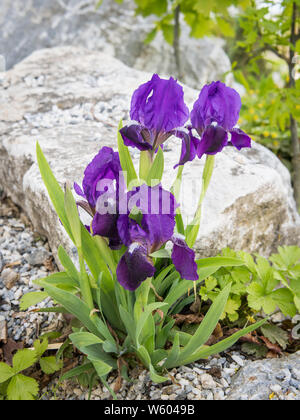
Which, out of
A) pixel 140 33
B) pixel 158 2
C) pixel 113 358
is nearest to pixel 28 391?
pixel 113 358

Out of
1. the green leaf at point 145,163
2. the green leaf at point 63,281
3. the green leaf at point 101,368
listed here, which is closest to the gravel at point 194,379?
the green leaf at point 101,368

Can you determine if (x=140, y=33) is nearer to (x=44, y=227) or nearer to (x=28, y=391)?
(x=44, y=227)

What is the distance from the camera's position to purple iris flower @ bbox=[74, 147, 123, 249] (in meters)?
1.08

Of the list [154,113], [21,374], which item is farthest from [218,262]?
[21,374]

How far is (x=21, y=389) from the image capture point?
4.68 feet

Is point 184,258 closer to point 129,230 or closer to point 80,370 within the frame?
point 129,230

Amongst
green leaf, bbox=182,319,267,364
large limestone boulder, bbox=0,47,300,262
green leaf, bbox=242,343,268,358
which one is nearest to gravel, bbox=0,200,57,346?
large limestone boulder, bbox=0,47,300,262

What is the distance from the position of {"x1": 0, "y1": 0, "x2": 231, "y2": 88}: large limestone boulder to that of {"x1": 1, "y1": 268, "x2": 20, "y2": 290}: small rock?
12.0 ft

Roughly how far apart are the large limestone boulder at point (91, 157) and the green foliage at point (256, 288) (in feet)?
0.63

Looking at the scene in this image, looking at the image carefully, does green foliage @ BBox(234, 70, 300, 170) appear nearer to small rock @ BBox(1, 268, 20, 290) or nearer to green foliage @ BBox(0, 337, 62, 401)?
small rock @ BBox(1, 268, 20, 290)

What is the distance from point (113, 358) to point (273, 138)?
298cm

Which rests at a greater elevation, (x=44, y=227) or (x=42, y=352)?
(x=44, y=227)

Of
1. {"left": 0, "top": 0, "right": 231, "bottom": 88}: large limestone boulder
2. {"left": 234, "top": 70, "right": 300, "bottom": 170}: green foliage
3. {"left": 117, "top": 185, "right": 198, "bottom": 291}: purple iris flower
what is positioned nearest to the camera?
{"left": 117, "top": 185, "right": 198, "bottom": 291}: purple iris flower
